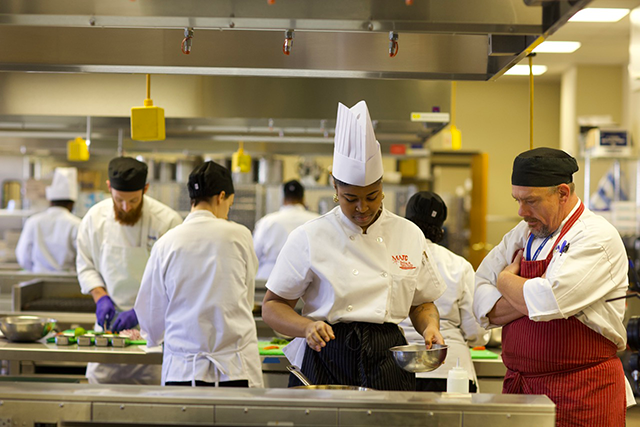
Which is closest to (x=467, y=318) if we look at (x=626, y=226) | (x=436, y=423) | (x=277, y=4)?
(x=436, y=423)

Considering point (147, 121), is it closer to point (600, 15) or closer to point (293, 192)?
point (293, 192)

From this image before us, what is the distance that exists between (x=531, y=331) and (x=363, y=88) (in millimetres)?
2406

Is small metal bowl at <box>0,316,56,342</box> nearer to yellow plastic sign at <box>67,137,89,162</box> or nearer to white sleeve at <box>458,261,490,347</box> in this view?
yellow plastic sign at <box>67,137,89,162</box>

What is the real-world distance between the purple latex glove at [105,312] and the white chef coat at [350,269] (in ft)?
5.39

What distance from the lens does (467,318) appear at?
307cm

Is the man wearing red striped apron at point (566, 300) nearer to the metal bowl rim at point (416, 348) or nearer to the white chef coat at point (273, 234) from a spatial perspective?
the metal bowl rim at point (416, 348)

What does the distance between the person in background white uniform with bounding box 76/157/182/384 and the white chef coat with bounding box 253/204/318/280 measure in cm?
200

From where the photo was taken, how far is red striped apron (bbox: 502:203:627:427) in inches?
84.0

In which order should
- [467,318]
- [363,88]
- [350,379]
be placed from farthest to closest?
[363,88] → [467,318] → [350,379]

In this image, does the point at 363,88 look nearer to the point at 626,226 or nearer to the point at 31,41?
the point at 31,41

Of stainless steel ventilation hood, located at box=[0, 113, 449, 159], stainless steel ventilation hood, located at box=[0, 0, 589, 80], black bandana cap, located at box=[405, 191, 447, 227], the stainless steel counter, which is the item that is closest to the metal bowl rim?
stainless steel ventilation hood, located at box=[0, 0, 589, 80]

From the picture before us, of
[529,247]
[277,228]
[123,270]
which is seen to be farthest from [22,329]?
[277,228]

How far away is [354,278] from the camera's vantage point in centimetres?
215

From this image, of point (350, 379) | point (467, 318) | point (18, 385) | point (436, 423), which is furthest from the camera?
point (467, 318)
